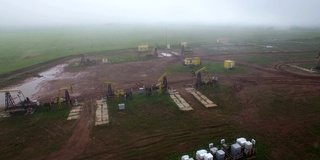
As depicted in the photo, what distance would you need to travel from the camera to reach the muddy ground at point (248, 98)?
18.2 metres

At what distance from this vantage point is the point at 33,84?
1458 inches

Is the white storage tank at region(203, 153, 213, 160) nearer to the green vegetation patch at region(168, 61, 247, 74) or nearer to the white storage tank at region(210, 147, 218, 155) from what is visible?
the white storage tank at region(210, 147, 218, 155)

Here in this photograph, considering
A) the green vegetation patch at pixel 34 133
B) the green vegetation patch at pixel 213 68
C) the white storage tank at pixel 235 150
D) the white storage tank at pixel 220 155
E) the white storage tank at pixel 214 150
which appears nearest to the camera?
the white storage tank at pixel 220 155

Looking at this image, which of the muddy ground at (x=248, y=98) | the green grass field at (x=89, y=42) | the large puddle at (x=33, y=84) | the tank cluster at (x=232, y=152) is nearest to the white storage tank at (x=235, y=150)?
the tank cluster at (x=232, y=152)

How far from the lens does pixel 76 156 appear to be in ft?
57.5

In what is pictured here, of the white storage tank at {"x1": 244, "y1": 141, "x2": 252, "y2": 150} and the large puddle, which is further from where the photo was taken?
the large puddle

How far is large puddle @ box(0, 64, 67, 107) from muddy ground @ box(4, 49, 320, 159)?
1522 millimetres

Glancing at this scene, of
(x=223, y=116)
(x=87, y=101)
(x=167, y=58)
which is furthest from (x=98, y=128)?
(x=167, y=58)

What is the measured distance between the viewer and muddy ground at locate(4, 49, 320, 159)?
59.7ft

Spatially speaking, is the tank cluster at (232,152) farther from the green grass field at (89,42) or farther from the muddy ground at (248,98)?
the green grass field at (89,42)

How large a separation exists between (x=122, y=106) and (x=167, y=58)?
2890cm

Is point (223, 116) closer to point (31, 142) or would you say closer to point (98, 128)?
point (98, 128)

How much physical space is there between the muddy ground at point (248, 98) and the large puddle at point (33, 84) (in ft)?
4.99

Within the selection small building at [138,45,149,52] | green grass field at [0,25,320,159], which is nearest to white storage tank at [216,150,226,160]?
green grass field at [0,25,320,159]
